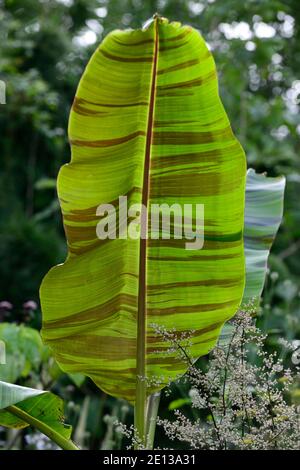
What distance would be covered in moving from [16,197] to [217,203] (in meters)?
2.91

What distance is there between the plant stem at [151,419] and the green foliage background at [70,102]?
54.7 inches

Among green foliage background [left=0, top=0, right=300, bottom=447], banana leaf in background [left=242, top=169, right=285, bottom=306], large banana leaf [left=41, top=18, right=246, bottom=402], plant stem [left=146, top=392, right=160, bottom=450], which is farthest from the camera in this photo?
green foliage background [left=0, top=0, right=300, bottom=447]

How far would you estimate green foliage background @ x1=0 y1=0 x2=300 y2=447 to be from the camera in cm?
319

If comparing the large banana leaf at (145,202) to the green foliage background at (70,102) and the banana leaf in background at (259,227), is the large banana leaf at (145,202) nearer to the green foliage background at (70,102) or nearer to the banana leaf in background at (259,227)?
the banana leaf in background at (259,227)

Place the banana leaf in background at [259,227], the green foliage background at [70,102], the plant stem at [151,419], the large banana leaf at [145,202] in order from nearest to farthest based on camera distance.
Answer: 1. the large banana leaf at [145,202]
2. the plant stem at [151,419]
3. the banana leaf in background at [259,227]
4. the green foliage background at [70,102]

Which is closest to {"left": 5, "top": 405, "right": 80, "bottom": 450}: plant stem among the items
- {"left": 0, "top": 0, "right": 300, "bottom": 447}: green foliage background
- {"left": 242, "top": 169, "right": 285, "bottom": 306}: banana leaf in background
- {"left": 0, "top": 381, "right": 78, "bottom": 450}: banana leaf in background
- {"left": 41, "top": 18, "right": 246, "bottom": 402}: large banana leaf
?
{"left": 0, "top": 381, "right": 78, "bottom": 450}: banana leaf in background

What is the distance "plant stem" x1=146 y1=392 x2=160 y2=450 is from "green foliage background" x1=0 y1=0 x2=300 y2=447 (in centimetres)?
139

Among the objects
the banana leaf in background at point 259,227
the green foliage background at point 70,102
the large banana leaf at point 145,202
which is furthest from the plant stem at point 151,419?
the green foliage background at point 70,102

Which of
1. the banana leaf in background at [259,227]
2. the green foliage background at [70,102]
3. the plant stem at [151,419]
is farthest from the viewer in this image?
the green foliage background at [70,102]

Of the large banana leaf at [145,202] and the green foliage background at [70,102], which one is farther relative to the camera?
the green foliage background at [70,102]

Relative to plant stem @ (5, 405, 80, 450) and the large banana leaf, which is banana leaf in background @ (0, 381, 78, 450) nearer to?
plant stem @ (5, 405, 80, 450)

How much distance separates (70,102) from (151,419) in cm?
335

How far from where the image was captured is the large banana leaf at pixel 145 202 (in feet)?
3.96

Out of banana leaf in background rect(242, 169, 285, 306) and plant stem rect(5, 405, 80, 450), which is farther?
banana leaf in background rect(242, 169, 285, 306)
